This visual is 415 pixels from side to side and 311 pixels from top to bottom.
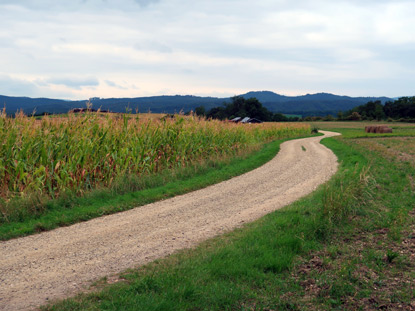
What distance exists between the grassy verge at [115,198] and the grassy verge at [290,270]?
3.77 metres

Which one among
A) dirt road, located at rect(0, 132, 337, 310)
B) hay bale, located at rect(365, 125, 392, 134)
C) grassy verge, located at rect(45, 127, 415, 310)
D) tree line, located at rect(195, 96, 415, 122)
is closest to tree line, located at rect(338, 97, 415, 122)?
tree line, located at rect(195, 96, 415, 122)

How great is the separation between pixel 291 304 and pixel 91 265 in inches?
136

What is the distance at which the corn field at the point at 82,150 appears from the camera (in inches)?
439

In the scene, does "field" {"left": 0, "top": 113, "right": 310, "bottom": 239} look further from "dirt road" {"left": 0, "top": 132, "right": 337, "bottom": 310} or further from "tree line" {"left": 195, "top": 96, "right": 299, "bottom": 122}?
"tree line" {"left": 195, "top": 96, "right": 299, "bottom": 122}

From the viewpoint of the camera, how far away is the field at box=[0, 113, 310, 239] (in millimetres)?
9820

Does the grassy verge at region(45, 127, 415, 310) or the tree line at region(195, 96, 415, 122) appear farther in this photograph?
the tree line at region(195, 96, 415, 122)

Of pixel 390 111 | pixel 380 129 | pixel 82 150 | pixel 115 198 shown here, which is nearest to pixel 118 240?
pixel 115 198

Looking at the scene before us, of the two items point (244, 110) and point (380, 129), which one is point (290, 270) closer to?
point (380, 129)

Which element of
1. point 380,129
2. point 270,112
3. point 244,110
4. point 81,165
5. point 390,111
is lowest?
point 380,129

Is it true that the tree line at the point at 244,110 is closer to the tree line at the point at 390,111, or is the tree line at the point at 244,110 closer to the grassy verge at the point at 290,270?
the tree line at the point at 390,111

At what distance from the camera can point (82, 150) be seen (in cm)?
1240

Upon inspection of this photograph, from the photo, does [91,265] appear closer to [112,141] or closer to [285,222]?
[285,222]

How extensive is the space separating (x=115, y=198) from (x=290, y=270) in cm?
678

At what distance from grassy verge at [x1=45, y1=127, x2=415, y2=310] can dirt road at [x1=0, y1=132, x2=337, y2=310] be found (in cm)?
55
